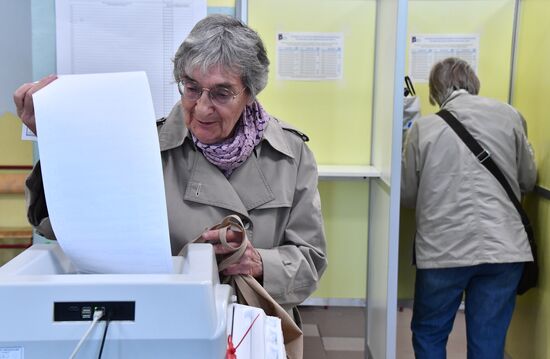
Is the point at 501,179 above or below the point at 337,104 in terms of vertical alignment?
below

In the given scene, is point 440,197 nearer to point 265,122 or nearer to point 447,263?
point 447,263

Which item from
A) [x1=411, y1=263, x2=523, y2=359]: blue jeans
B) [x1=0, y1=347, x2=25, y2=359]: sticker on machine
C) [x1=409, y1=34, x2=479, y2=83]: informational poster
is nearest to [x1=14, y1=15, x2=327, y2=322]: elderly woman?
[x1=0, y1=347, x2=25, y2=359]: sticker on machine

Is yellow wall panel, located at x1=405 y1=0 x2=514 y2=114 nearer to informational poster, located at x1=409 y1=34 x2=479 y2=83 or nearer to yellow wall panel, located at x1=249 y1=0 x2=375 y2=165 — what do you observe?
informational poster, located at x1=409 y1=34 x2=479 y2=83

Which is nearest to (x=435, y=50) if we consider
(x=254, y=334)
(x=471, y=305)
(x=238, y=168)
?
(x=471, y=305)

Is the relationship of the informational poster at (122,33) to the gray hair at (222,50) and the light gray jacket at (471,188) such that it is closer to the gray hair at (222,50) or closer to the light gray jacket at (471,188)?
the gray hair at (222,50)

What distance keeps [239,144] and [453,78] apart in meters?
1.57

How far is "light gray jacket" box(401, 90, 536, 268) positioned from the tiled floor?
72 centimetres

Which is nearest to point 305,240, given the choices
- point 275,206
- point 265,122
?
point 275,206

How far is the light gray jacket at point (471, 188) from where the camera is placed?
7.59 feet

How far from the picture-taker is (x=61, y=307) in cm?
69

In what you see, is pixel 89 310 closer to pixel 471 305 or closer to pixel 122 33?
pixel 122 33

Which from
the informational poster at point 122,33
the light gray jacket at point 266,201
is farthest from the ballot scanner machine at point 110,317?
the informational poster at point 122,33

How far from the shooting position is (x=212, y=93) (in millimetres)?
1170

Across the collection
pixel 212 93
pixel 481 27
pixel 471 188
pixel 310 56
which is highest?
pixel 481 27
